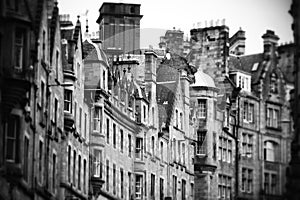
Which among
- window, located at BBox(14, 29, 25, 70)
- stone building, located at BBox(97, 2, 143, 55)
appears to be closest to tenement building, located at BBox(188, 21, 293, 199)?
stone building, located at BBox(97, 2, 143, 55)

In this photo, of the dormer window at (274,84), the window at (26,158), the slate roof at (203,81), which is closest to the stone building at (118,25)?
the dormer window at (274,84)

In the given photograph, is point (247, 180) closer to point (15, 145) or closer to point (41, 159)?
point (41, 159)

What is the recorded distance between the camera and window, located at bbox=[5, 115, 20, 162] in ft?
87.4

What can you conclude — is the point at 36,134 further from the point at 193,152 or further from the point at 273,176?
the point at 193,152

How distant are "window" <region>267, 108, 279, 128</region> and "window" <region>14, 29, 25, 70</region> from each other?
17.3 meters

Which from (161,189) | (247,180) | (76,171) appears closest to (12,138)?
(76,171)

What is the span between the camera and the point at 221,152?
1885 inches

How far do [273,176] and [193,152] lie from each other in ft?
21.9

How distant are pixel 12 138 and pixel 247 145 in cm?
2120

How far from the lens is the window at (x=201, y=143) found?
157 ft

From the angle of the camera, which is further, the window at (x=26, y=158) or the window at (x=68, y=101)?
the window at (x=68, y=101)

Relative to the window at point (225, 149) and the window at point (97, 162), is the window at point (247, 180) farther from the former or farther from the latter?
the window at point (97, 162)

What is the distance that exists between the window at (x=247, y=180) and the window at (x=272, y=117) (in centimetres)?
186

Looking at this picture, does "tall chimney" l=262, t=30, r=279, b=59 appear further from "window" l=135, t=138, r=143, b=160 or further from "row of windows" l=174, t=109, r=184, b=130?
"window" l=135, t=138, r=143, b=160
